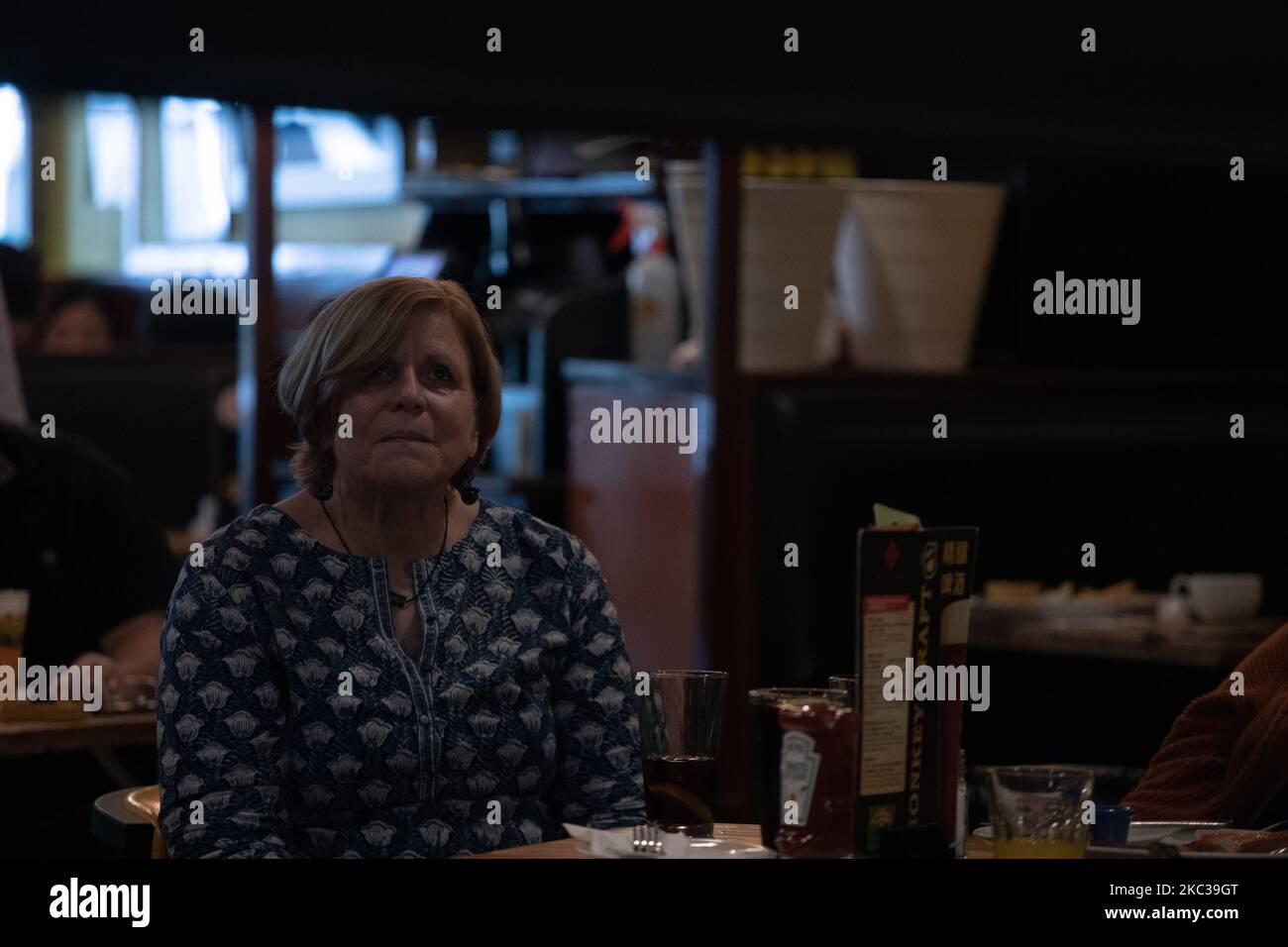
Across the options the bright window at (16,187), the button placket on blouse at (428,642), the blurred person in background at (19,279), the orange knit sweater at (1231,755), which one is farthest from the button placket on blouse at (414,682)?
the bright window at (16,187)

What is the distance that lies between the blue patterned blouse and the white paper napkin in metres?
0.40

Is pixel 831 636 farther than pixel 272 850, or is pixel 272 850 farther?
pixel 831 636

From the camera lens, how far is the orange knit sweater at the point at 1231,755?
6.37 feet

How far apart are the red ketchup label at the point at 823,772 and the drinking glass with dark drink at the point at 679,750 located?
0.77 ft

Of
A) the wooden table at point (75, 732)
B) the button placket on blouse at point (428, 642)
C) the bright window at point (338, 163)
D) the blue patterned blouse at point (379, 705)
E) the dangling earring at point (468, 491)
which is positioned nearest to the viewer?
the blue patterned blouse at point (379, 705)

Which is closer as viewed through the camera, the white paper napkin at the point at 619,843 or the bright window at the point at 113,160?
the white paper napkin at the point at 619,843

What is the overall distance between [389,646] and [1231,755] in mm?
1012

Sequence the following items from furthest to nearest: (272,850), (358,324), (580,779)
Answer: (580,779) → (358,324) → (272,850)

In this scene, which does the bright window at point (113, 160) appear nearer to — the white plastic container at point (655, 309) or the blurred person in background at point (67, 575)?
the white plastic container at point (655, 309)

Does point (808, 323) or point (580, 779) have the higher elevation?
point (808, 323)
